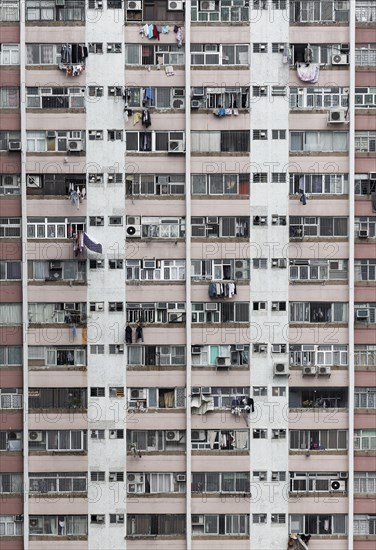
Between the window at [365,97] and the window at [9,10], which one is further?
the window at [365,97]

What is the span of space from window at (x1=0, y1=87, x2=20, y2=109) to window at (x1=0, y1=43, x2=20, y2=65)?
2.70 ft

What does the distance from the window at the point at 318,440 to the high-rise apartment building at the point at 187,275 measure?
0.23ft

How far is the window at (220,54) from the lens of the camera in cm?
2345

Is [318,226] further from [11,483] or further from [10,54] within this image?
[11,483]

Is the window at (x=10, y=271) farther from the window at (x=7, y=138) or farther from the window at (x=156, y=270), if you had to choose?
the window at (x=7, y=138)

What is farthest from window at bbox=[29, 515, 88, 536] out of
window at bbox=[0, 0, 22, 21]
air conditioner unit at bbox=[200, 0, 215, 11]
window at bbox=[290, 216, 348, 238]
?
air conditioner unit at bbox=[200, 0, 215, 11]

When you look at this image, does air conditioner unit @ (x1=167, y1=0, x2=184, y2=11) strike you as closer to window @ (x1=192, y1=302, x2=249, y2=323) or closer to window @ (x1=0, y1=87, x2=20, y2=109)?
window @ (x1=0, y1=87, x2=20, y2=109)

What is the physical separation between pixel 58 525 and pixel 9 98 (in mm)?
13929

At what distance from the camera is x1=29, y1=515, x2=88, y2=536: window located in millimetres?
23812

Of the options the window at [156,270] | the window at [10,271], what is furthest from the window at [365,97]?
the window at [10,271]

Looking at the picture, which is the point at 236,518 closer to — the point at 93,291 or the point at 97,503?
the point at 97,503

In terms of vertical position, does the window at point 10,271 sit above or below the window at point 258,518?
above

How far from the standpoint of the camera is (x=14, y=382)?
23.7m

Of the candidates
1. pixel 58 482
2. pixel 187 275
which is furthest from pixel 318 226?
pixel 58 482
